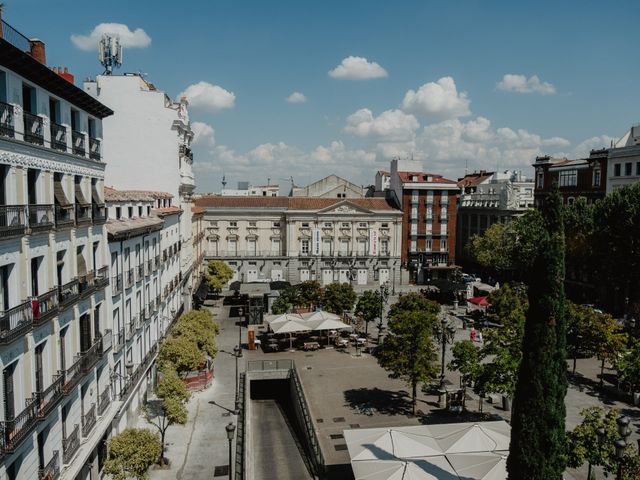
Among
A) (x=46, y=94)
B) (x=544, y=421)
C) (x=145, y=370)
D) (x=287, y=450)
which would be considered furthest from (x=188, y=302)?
(x=544, y=421)

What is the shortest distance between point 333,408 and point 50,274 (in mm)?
17583

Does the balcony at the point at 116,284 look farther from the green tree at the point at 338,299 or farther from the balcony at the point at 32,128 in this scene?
the green tree at the point at 338,299

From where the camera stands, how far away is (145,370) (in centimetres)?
2922

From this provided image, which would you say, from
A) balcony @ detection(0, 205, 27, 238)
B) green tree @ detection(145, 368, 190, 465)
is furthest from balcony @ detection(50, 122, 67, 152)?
green tree @ detection(145, 368, 190, 465)

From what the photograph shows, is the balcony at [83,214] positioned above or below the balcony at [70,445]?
above

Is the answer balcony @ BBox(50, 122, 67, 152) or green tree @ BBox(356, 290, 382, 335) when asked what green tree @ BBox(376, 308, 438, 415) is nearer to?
green tree @ BBox(356, 290, 382, 335)

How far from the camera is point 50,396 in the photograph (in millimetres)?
16594

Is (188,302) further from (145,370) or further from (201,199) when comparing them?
(201,199)

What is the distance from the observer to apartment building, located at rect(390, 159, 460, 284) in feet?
236

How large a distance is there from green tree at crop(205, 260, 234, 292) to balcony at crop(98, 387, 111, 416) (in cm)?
3662

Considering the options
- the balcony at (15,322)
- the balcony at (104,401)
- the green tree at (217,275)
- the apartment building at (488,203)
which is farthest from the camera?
the apartment building at (488,203)

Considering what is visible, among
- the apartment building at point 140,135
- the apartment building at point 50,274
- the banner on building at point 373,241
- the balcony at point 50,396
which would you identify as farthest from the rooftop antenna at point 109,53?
the banner on building at point 373,241

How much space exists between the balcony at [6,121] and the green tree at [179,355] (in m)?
16.5

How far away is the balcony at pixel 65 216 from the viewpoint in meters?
17.8
